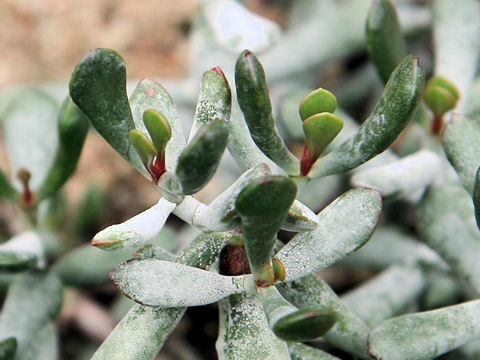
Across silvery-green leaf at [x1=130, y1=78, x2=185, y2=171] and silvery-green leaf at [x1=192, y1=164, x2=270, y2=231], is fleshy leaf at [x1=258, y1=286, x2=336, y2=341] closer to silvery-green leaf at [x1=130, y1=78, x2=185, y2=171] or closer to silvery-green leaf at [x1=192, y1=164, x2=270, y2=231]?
silvery-green leaf at [x1=192, y1=164, x2=270, y2=231]

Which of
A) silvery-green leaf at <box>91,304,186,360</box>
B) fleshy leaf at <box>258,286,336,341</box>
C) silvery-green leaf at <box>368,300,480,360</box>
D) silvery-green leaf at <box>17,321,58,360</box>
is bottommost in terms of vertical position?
silvery-green leaf at <box>17,321,58,360</box>

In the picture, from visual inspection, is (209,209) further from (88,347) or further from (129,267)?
(88,347)

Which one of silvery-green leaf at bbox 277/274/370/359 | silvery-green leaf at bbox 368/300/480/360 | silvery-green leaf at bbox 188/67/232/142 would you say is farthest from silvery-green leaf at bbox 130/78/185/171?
silvery-green leaf at bbox 368/300/480/360

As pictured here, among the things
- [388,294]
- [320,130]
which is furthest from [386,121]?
[388,294]

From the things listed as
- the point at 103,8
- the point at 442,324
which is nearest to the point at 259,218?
the point at 442,324

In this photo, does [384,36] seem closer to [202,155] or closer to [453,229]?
[453,229]

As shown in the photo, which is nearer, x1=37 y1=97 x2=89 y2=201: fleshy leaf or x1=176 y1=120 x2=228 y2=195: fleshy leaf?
x1=176 y1=120 x2=228 y2=195: fleshy leaf

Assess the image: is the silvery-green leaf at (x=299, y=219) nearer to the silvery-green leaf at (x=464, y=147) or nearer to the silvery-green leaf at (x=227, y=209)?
the silvery-green leaf at (x=227, y=209)
